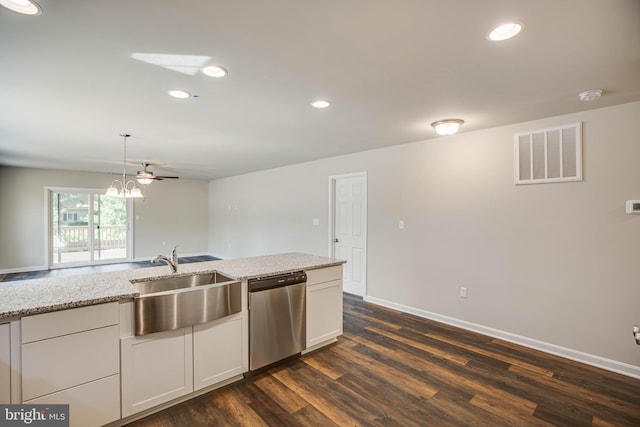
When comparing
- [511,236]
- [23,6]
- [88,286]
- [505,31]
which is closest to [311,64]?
[505,31]

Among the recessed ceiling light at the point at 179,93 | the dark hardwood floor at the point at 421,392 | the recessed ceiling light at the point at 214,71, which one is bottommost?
the dark hardwood floor at the point at 421,392

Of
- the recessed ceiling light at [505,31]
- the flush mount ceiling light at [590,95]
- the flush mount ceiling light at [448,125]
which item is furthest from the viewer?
the flush mount ceiling light at [448,125]

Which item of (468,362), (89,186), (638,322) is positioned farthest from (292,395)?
(89,186)

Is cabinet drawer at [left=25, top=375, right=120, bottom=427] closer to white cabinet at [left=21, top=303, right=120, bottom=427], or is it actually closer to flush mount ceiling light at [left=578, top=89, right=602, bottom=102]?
white cabinet at [left=21, top=303, right=120, bottom=427]

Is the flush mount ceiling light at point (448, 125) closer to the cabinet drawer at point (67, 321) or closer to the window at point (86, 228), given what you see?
the cabinet drawer at point (67, 321)

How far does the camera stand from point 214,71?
2043 millimetres

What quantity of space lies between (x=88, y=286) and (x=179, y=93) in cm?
164

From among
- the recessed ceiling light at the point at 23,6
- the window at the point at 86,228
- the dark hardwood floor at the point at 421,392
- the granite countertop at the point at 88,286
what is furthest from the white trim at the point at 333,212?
the window at the point at 86,228

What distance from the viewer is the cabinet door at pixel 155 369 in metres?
1.90

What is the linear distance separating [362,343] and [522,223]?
85.0 inches

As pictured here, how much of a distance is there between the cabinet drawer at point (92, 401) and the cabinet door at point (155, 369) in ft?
0.17

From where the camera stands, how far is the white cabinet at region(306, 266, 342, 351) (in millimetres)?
2912

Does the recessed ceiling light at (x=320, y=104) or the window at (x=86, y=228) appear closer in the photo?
the recessed ceiling light at (x=320, y=104)

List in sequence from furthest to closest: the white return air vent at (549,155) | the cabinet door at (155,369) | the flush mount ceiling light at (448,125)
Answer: the flush mount ceiling light at (448,125), the white return air vent at (549,155), the cabinet door at (155,369)
